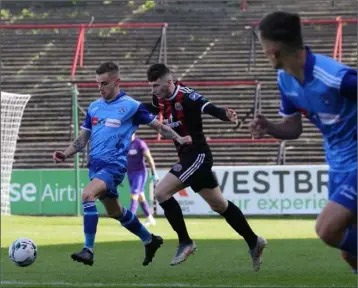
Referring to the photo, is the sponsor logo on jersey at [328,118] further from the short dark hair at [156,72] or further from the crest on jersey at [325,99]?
the short dark hair at [156,72]

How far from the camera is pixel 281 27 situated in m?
6.68

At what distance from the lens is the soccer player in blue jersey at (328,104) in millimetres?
6734

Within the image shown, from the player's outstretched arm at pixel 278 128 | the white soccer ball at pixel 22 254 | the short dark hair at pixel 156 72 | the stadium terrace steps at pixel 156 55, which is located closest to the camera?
the player's outstretched arm at pixel 278 128

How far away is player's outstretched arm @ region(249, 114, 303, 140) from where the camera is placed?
7.05 meters

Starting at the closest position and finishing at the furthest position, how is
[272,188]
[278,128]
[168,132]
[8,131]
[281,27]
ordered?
[281,27]
[278,128]
[168,132]
[272,188]
[8,131]

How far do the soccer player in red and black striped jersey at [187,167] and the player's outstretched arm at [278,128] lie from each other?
3941 mm

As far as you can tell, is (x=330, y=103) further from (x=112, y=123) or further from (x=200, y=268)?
(x=112, y=123)

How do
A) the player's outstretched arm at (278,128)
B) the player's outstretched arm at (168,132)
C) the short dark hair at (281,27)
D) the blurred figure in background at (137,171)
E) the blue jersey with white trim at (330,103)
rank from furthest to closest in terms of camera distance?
the blurred figure in background at (137,171)
the player's outstretched arm at (168,132)
the player's outstretched arm at (278,128)
the blue jersey with white trim at (330,103)
the short dark hair at (281,27)

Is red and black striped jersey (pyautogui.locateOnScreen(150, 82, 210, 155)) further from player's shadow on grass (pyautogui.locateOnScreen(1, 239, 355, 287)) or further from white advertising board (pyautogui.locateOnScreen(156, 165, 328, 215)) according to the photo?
white advertising board (pyautogui.locateOnScreen(156, 165, 328, 215))

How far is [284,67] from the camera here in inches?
271

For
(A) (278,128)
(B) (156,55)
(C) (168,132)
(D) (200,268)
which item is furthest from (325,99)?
(B) (156,55)

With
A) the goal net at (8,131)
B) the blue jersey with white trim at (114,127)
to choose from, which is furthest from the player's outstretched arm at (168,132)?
the goal net at (8,131)

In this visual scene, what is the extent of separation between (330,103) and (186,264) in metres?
5.32

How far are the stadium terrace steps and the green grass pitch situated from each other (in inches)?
436
